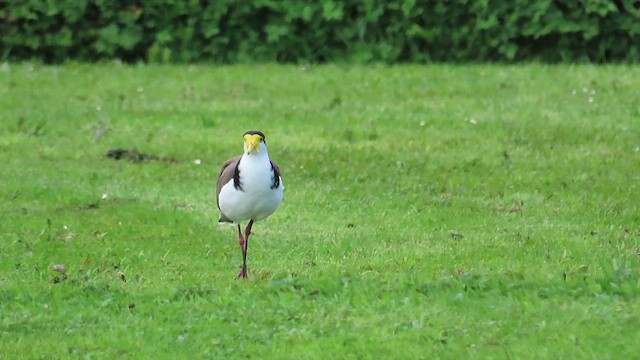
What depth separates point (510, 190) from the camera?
37.8ft

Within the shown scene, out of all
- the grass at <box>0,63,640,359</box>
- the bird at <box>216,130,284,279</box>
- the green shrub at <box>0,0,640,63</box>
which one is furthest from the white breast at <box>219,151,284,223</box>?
the green shrub at <box>0,0,640,63</box>

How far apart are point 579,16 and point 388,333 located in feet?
34.9

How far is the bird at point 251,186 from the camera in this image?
27.1 feet

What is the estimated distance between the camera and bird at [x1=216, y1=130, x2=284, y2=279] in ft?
27.1

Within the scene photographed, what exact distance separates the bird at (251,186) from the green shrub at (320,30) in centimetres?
911

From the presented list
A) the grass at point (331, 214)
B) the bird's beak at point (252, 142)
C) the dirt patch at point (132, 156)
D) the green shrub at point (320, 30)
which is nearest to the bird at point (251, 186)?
the bird's beak at point (252, 142)

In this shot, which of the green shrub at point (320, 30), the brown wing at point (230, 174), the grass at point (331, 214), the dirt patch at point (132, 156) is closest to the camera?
the grass at point (331, 214)

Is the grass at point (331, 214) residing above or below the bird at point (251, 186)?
below

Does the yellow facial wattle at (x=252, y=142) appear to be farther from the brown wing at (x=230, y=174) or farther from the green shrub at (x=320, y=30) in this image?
the green shrub at (x=320, y=30)

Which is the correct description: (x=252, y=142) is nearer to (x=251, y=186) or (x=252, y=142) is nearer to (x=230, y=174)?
(x=251, y=186)

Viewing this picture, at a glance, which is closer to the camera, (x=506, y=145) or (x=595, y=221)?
(x=595, y=221)

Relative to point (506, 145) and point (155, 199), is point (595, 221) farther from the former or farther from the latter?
point (155, 199)

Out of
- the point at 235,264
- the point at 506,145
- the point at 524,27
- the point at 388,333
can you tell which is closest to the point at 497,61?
the point at 524,27

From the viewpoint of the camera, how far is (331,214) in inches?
428
